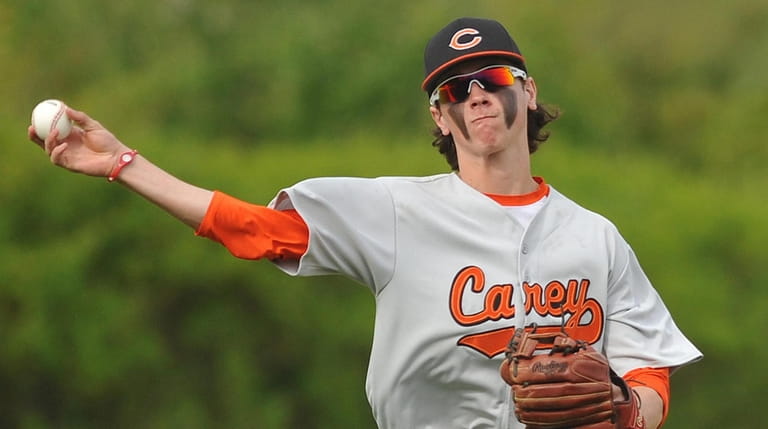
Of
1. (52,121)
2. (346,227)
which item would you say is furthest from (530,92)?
(52,121)

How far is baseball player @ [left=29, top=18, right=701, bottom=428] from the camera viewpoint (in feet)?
11.2

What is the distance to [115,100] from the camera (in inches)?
677

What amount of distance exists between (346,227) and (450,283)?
1.00 ft

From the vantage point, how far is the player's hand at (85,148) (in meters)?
3.27

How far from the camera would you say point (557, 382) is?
10.7 feet

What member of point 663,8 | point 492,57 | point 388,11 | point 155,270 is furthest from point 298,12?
point 492,57

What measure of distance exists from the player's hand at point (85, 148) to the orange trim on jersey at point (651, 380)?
143 cm

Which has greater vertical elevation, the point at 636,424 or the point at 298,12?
the point at 298,12

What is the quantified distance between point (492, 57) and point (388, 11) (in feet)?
55.5

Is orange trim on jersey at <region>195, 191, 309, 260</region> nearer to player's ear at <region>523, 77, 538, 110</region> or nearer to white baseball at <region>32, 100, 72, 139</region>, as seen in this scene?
white baseball at <region>32, 100, 72, 139</region>

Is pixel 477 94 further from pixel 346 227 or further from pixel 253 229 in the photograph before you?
pixel 253 229

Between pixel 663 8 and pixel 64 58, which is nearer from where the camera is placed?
pixel 64 58

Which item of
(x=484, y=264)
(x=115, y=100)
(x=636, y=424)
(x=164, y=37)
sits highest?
(x=164, y=37)

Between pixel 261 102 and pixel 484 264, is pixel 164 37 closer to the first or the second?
pixel 261 102
